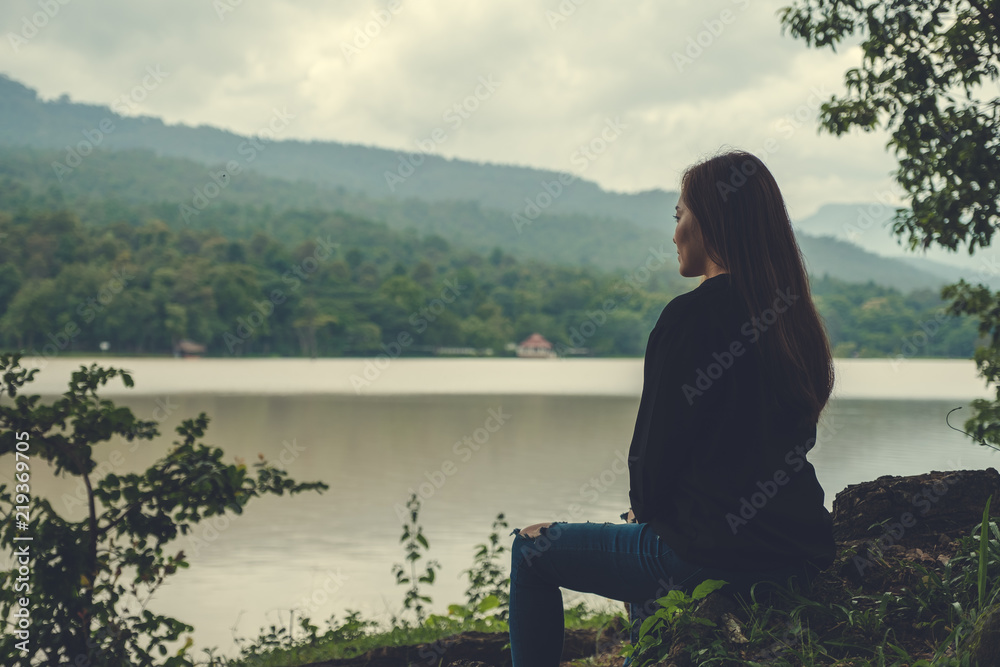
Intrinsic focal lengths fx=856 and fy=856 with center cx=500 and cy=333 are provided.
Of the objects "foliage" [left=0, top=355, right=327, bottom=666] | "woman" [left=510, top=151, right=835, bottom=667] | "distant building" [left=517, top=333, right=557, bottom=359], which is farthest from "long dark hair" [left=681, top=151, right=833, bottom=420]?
"distant building" [left=517, top=333, right=557, bottom=359]

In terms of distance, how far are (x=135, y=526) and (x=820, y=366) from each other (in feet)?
8.33

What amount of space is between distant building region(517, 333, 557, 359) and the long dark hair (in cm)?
8329

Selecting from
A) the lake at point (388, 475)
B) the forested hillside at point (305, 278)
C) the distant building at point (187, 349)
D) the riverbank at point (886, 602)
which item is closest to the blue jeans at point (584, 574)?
the riverbank at point (886, 602)

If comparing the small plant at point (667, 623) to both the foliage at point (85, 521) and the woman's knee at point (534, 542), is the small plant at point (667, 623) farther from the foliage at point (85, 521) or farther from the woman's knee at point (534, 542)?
the foliage at point (85, 521)

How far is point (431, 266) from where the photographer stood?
313 ft

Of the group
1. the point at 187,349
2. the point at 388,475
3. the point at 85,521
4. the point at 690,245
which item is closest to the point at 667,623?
the point at 690,245

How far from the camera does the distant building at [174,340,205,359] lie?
6525 cm

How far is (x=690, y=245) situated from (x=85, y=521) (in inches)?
96.1

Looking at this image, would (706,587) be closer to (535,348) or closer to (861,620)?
(861,620)

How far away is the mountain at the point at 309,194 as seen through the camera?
108562 millimetres

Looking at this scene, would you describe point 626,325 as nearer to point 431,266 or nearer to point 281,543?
point 431,266

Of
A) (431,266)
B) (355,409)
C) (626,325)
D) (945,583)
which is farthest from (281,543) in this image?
(431,266)

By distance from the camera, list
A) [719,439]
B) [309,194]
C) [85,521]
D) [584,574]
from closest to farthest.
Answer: [719,439], [584,574], [85,521], [309,194]

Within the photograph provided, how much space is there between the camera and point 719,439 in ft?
6.58
